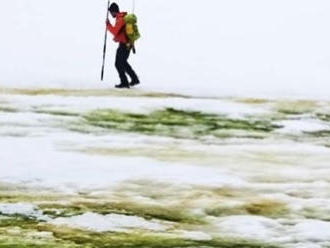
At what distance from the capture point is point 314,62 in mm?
30688

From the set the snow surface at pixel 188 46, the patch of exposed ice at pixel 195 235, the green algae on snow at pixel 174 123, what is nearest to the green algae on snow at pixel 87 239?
the patch of exposed ice at pixel 195 235

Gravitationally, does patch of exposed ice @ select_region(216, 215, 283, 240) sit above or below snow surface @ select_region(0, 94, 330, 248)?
below

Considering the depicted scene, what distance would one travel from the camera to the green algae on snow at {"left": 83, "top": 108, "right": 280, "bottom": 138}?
1661cm

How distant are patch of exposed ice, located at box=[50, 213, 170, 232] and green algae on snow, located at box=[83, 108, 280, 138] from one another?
6042mm

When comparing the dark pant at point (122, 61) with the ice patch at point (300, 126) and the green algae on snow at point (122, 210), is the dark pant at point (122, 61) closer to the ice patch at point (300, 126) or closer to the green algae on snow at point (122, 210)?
the ice patch at point (300, 126)

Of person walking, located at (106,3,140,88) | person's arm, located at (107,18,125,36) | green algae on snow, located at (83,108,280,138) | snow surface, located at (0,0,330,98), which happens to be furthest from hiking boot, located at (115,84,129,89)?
green algae on snow, located at (83,108,280,138)

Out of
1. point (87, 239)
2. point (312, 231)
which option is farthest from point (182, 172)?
point (87, 239)

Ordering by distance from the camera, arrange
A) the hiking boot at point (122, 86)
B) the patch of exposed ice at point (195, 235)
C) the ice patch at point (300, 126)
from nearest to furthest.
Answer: the patch of exposed ice at point (195, 235)
the ice patch at point (300, 126)
the hiking boot at point (122, 86)

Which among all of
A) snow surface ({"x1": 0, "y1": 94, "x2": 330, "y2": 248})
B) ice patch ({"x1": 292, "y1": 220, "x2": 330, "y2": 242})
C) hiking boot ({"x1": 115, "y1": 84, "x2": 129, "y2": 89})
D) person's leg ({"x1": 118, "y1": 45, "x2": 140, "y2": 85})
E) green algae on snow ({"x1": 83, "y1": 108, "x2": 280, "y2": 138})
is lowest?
ice patch ({"x1": 292, "y1": 220, "x2": 330, "y2": 242})

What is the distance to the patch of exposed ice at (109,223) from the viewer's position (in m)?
9.79

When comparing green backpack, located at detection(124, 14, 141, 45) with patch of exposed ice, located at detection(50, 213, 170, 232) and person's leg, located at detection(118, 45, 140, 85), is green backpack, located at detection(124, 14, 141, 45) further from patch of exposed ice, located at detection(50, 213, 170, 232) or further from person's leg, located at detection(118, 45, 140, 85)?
patch of exposed ice, located at detection(50, 213, 170, 232)

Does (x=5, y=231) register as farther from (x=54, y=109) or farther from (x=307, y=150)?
(x=54, y=109)

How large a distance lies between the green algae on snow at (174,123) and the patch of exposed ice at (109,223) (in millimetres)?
6042

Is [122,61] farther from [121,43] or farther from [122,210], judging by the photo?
[122,210]
